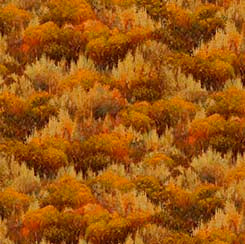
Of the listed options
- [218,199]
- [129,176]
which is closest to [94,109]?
[129,176]

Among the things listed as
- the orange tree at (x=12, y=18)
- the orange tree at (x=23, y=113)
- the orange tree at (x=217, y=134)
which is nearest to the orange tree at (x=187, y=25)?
the orange tree at (x=12, y=18)

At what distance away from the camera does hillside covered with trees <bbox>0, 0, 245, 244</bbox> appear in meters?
16.5

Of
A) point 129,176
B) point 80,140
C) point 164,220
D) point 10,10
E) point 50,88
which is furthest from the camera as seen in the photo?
point 10,10

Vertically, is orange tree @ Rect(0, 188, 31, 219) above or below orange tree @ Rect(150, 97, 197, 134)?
below

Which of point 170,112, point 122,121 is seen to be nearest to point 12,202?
point 122,121

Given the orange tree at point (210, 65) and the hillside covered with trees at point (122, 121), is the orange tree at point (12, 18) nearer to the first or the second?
the hillside covered with trees at point (122, 121)

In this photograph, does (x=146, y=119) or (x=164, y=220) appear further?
(x=146, y=119)

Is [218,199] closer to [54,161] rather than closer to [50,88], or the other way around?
[54,161]

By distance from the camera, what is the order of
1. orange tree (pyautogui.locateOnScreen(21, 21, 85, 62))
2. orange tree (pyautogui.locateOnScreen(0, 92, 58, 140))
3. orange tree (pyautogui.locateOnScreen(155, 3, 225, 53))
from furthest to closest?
orange tree (pyautogui.locateOnScreen(155, 3, 225, 53)) → orange tree (pyautogui.locateOnScreen(21, 21, 85, 62)) → orange tree (pyautogui.locateOnScreen(0, 92, 58, 140))

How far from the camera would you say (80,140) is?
18.7 metres

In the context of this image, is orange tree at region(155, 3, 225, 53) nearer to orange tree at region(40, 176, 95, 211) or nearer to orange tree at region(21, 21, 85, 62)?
orange tree at region(21, 21, 85, 62)

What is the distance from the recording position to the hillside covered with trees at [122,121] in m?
16.5

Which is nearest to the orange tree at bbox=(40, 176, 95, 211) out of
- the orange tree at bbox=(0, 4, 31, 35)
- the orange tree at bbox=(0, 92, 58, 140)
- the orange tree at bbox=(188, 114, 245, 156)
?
the orange tree at bbox=(0, 92, 58, 140)

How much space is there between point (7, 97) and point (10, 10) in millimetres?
3300
